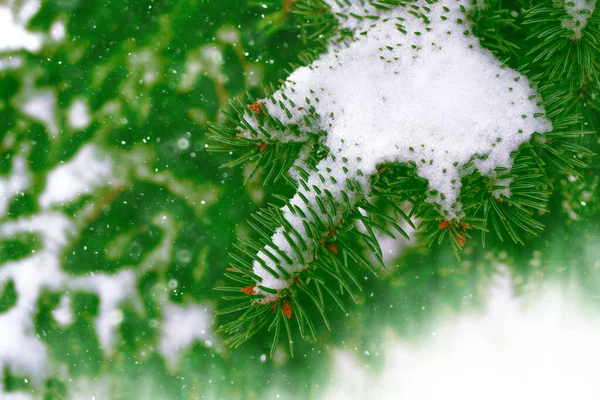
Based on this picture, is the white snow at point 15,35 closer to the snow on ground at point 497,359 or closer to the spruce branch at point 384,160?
the spruce branch at point 384,160

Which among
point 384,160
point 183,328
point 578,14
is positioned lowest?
point 183,328

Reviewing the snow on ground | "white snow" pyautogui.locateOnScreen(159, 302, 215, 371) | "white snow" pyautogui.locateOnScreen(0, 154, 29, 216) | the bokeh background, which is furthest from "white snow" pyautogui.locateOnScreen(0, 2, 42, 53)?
the snow on ground

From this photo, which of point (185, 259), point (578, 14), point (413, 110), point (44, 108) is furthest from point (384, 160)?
point (44, 108)

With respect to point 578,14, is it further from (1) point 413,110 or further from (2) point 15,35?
(2) point 15,35

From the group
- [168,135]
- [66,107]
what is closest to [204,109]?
[168,135]

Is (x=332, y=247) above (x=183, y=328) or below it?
above

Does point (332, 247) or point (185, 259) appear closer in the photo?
point (332, 247)
